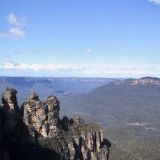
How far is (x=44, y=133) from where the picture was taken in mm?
164125

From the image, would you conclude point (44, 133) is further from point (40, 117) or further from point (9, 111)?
point (9, 111)

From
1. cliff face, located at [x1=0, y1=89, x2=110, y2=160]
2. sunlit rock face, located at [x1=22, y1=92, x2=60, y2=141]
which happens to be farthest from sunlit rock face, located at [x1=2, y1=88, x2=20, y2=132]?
sunlit rock face, located at [x1=22, y1=92, x2=60, y2=141]

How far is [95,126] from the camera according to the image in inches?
7224

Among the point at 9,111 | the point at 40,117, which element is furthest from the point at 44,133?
the point at 9,111

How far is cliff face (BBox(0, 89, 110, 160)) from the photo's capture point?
151 meters

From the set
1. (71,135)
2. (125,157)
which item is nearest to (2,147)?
(71,135)

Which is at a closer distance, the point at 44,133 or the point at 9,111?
the point at 9,111

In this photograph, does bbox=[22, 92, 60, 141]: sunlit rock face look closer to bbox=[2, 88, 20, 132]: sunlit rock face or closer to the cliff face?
the cliff face

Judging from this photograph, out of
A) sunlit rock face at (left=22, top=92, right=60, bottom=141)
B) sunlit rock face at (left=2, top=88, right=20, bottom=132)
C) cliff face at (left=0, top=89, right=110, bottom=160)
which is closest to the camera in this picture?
sunlit rock face at (left=2, top=88, right=20, bottom=132)

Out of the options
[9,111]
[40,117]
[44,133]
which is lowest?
[44,133]

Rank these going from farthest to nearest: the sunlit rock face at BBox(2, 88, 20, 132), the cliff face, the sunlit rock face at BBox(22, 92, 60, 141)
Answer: the sunlit rock face at BBox(22, 92, 60, 141) → the cliff face → the sunlit rock face at BBox(2, 88, 20, 132)

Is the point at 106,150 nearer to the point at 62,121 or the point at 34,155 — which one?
the point at 62,121

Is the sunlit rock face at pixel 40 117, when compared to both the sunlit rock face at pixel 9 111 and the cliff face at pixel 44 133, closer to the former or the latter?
the cliff face at pixel 44 133

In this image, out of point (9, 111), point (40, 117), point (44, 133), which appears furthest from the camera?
point (40, 117)
